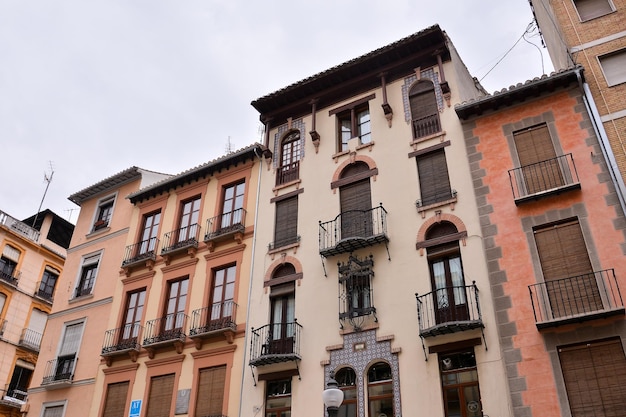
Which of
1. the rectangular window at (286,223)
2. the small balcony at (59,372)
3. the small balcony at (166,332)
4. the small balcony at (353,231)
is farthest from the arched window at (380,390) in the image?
the small balcony at (59,372)

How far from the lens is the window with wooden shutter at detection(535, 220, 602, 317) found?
14530 millimetres

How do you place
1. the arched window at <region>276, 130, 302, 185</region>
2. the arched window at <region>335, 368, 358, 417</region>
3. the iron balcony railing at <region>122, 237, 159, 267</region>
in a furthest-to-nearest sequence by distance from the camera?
the iron balcony railing at <region>122, 237, 159, 267</region>, the arched window at <region>276, 130, 302, 185</region>, the arched window at <region>335, 368, 358, 417</region>

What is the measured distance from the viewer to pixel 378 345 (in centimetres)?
1723

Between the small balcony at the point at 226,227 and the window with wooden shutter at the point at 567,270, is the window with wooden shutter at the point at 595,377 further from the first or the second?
the small balcony at the point at 226,227

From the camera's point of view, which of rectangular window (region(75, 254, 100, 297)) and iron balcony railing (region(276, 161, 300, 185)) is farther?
rectangular window (region(75, 254, 100, 297))

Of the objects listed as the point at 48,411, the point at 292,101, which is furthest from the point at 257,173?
the point at 48,411

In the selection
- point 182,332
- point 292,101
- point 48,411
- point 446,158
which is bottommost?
point 48,411

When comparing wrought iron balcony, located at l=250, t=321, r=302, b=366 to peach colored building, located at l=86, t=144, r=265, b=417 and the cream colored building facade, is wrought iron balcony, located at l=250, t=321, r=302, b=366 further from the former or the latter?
peach colored building, located at l=86, t=144, r=265, b=417

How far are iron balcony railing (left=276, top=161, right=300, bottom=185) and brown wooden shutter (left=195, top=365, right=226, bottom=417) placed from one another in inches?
308

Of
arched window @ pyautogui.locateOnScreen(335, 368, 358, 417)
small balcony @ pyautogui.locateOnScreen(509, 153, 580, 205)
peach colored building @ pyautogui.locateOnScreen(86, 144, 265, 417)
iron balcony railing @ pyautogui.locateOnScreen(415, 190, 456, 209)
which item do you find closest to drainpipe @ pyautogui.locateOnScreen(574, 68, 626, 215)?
small balcony @ pyautogui.locateOnScreen(509, 153, 580, 205)

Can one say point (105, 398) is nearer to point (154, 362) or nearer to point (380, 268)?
point (154, 362)

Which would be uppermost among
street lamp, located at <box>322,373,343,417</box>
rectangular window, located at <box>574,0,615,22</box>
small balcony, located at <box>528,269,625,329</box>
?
rectangular window, located at <box>574,0,615,22</box>

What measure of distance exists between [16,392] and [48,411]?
11183 millimetres

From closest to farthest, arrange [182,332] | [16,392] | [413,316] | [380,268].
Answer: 1. [413,316]
2. [380,268]
3. [182,332]
4. [16,392]
